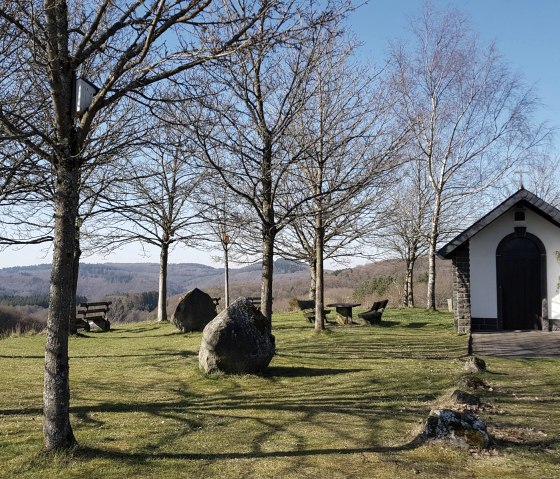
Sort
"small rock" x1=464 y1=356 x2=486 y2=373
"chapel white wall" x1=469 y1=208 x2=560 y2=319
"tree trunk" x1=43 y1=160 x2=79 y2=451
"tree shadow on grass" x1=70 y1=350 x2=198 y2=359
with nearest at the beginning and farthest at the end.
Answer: "tree trunk" x1=43 y1=160 x2=79 y2=451
"small rock" x1=464 y1=356 x2=486 y2=373
"tree shadow on grass" x1=70 y1=350 x2=198 y2=359
"chapel white wall" x1=469 y1=208 x2=560 y2=319

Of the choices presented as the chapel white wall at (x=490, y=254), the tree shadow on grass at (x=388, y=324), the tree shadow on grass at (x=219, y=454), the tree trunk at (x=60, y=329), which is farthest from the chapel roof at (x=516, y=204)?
the tree trunk at (x=60, y=329)

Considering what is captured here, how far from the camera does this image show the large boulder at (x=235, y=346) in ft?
32.5

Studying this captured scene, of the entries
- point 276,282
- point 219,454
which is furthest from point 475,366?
point 276,282

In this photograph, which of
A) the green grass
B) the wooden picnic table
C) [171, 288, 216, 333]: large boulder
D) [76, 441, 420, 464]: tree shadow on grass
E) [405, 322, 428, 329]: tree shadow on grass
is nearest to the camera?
the green grass

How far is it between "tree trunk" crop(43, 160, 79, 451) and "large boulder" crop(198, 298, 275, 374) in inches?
177

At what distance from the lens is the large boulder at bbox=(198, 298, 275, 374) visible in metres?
9.91

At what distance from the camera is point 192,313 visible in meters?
19.0

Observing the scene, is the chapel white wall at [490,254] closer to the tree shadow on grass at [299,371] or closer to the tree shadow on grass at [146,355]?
the tree shadow on grass at [299,371]

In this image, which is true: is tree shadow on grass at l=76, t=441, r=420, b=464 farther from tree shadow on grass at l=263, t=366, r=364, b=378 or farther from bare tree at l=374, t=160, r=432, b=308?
bare tree at l=374, t=160, r=432, b=308

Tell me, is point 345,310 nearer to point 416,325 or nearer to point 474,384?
point 416,325

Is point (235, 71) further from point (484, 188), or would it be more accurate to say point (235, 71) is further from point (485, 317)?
point (484, 188)

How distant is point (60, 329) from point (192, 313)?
537 inches

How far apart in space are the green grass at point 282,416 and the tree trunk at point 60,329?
27 centimetres

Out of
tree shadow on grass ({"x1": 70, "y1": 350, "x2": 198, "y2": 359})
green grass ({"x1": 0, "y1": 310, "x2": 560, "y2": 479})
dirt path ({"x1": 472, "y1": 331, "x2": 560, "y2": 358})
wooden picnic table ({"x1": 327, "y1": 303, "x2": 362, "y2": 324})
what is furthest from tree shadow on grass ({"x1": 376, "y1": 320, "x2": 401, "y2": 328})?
tree shadow on grass ({"x1": 70, "y1": 350, "x2": 198, "y2": 359})
